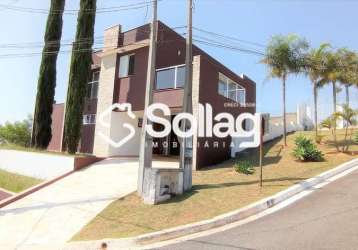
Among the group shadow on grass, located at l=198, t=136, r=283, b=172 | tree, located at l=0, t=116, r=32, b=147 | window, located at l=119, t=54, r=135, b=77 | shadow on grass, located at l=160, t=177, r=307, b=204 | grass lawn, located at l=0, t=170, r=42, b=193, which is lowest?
Result: grass lawn, located at l=0, t=170, r=42, b=193

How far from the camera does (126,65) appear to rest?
1895cm

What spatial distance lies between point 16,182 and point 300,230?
13693 millimetres

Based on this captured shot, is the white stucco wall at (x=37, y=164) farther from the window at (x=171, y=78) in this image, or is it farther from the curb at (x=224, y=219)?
the curb at (x=224, y=219)

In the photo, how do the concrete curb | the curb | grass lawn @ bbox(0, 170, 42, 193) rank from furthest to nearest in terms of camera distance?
grass lawn @ bbox(0, 170, 42, 193), the curb, the concrete curb

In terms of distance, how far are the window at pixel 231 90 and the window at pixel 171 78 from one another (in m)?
2.69

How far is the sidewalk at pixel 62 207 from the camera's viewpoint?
27.0ft

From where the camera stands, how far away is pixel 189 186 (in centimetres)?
1116

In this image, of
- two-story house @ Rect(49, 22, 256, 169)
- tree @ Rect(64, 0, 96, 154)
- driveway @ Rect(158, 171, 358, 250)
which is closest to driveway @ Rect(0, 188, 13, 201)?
tree @ Rect(64, 0, 96, 154)

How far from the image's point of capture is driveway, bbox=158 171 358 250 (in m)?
6.20

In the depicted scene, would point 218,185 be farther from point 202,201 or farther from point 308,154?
point 308,154

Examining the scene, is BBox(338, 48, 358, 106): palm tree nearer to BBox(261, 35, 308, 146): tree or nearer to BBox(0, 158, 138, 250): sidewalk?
BBox(261, 35, 308, 146): tree

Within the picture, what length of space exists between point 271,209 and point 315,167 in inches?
234

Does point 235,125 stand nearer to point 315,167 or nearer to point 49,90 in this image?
point 315,167

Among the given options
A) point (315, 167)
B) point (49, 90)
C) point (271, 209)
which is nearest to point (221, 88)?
point (315, 167)
